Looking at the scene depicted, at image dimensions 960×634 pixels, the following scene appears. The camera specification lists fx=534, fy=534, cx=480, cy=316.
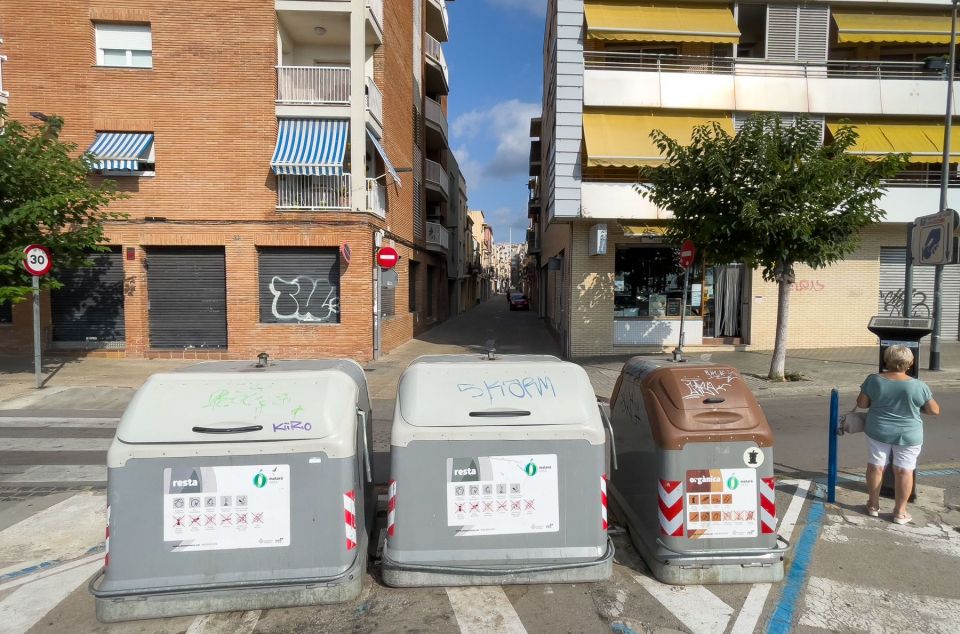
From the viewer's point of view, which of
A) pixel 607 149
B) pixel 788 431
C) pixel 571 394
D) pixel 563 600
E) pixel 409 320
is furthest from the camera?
pixel 409 320

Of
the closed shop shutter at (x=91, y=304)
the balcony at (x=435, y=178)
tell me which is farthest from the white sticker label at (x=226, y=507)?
the balcony at (x=435, y=178)

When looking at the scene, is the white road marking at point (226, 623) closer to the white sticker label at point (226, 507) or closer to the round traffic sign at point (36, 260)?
the white sticker label at point (226, 507)

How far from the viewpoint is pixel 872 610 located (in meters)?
3.38

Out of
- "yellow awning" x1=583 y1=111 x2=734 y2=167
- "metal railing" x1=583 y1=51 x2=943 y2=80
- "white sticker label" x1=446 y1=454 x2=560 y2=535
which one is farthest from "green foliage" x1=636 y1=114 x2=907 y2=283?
"white sticker label" x1=446 y1=454 x2=560 y2=535

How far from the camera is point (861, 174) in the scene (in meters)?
10.1

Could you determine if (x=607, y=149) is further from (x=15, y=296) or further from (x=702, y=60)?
(x=15, y=296)

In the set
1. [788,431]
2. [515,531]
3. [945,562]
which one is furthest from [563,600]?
[788,431]

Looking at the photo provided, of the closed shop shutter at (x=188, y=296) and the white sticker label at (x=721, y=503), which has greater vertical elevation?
the closed shop shutter at (x=188, y=296)

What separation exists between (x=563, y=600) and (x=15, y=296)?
1212 cm

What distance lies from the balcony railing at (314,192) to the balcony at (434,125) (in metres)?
11.1

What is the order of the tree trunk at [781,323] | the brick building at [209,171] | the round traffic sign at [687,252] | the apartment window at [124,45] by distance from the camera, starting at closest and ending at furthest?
the tree trunk at [781,323] < the round traffic sign at [687,252] < the brick building at [209,171] < the apartment window at [124,45]

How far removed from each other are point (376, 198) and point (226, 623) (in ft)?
43.3

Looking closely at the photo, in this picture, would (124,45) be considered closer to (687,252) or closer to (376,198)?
(376,198)

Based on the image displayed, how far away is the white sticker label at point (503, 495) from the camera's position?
356 cm
